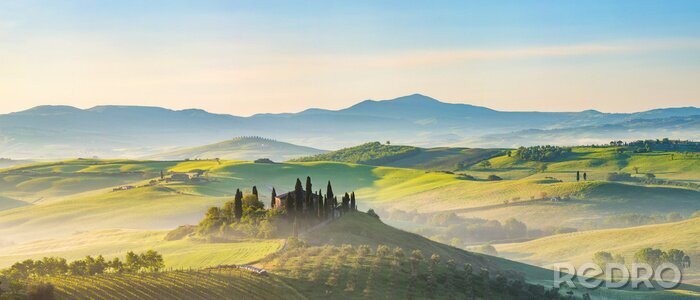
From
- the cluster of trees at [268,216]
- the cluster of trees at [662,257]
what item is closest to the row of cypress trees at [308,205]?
the cluster of trees at [268,216]

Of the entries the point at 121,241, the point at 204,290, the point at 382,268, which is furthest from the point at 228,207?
the point at 204,290

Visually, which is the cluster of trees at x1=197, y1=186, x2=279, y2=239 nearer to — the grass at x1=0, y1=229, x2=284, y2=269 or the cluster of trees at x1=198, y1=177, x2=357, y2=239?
the cluster of trees at x1=198, y1=177, x2=357, y2=239

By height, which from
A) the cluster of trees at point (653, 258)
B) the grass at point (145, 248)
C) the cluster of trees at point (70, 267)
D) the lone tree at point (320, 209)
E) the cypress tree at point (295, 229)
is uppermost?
the lone tree at point (320, 209)

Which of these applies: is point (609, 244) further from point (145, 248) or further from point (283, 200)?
point (145, 248)

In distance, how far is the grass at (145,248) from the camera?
96.6 meters

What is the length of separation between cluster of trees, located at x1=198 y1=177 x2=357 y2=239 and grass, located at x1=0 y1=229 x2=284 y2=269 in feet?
13.5

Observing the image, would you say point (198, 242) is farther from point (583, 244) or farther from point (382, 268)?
point (583, 244)

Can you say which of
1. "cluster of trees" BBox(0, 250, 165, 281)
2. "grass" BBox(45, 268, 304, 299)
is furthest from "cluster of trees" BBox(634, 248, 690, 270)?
"cluster of trees" BBox(0, 250, 165, 281)

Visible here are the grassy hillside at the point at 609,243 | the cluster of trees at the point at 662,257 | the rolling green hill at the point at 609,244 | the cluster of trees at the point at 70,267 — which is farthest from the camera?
the grassy hillside at the point at 609,243

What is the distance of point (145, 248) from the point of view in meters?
123

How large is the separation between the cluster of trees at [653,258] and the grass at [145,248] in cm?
7219

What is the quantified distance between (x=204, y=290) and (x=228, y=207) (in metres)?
54.8

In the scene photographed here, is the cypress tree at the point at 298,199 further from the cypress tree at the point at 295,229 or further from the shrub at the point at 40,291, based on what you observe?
the shrub at the point at 40,291

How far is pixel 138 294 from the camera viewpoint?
219 ft
